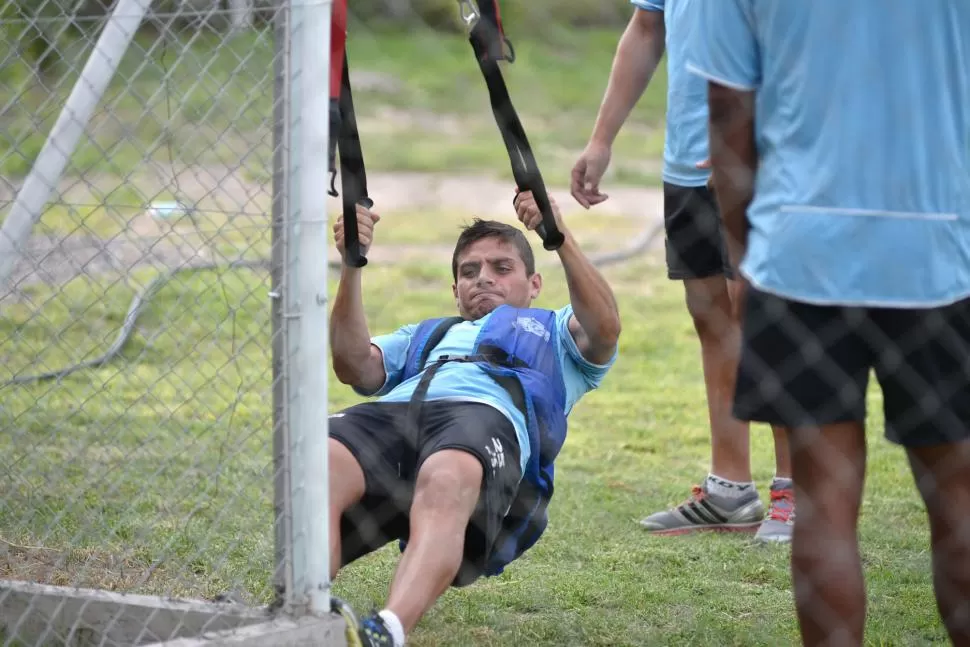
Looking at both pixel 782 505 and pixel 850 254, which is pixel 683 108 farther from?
pixel 850 254

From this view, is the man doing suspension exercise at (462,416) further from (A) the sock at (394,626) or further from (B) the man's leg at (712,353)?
(B) the man's leg at (712,353)

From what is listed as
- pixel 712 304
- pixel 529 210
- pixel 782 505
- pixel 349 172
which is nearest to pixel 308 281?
pixel 349 172

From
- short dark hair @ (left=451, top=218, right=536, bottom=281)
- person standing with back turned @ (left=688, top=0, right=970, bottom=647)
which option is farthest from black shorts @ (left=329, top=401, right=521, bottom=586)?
person standing with back turned @ (left=688, top=0, right=970, bottom=647)

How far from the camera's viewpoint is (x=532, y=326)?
288 centimetres

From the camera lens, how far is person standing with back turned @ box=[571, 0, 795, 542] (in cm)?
310

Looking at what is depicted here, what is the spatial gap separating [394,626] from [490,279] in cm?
109

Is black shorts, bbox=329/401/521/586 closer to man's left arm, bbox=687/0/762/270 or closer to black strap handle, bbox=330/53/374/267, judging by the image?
black strap handle, bbox=330/53/374/267

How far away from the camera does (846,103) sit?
177 centimetres

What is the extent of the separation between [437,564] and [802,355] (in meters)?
0.84

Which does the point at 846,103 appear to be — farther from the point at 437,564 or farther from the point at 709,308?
the point at 709,308

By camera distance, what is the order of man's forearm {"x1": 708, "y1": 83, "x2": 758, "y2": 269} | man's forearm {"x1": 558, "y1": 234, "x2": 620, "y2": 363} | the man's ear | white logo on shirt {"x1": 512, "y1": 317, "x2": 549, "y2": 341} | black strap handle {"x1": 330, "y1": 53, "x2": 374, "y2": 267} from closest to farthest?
man's forearm {"x1": 708, "y1": 83, "x2": 758, "y2": 269} < black strap handle {"x1": 330, "y1": 53, "x2": 374, "y2": 267} < man's forearm {"x1": 558, "y1": 234, "x2": 620, "y2": 363} < white logo on shirt {"x1": 512, "y1": 317, "x2": 549, "y2": 341} < the man's ear

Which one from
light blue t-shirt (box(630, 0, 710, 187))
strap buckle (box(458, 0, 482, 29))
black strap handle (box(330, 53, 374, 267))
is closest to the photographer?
strap buckle (box(458, 0, 482, 29))

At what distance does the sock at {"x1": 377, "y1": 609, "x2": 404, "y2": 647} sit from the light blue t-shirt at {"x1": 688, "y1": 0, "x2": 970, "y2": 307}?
0.90 metres

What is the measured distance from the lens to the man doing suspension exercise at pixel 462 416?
7.79 feet
